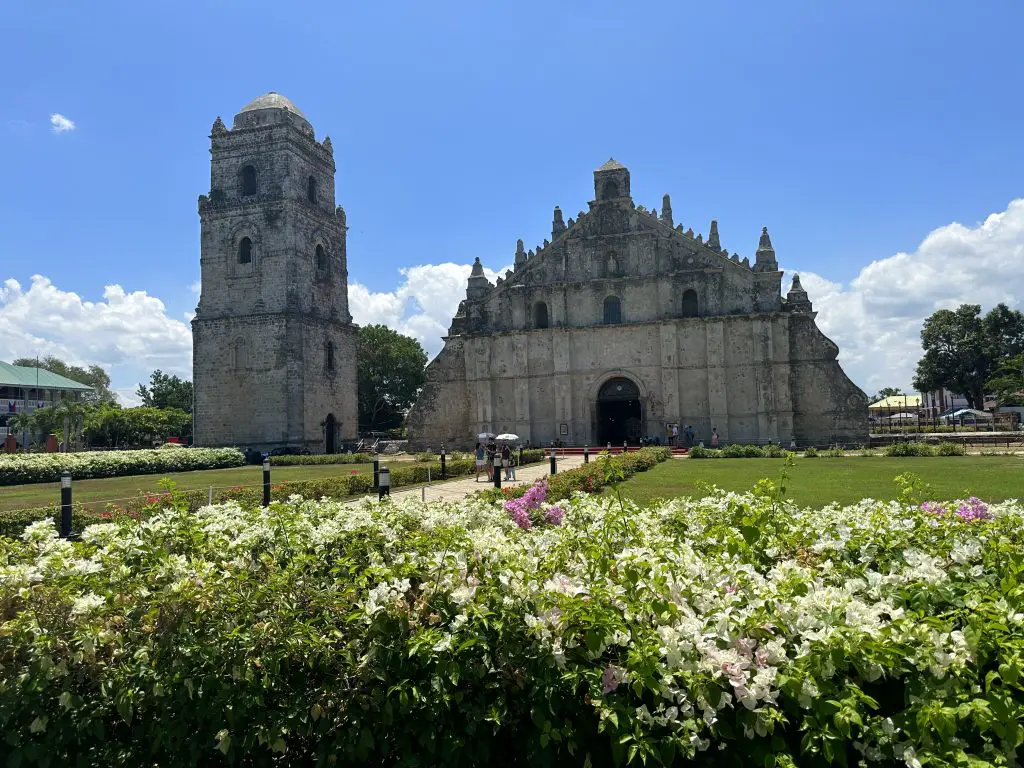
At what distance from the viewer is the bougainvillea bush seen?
306 centimetres

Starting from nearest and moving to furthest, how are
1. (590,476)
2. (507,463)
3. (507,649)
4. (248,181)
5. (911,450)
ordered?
(507,649)
(590,476)
(507,463)
(911,450)
(248,181)

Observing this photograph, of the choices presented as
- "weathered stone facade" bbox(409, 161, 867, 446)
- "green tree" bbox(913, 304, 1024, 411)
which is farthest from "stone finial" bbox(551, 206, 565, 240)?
"green tree" bbox(913, 304, 1024, 411)

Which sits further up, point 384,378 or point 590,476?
point 384,378

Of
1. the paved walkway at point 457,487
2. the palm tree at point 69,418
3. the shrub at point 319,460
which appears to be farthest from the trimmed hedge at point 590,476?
the palm tree at point 69,418

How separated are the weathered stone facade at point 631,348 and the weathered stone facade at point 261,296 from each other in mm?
8105

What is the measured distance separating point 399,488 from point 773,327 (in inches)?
924

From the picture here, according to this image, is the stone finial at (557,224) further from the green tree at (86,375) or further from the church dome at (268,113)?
the green tree at (86,375)

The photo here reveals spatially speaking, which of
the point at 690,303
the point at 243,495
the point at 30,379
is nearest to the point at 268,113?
the point at 690,303

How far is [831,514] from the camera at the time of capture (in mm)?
5441

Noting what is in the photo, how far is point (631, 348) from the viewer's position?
39.0 metres

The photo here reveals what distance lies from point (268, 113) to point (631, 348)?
25650 millimetres

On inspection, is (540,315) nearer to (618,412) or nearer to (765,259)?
(618,412)

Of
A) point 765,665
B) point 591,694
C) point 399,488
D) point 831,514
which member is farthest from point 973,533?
point 399,488

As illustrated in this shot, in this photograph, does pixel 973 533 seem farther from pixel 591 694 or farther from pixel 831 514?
pixel 591 694
